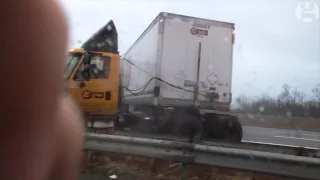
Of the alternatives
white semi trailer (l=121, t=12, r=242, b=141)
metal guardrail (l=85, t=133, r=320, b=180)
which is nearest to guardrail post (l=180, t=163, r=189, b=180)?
metal guardrail (l=85, t=133, r=320, b=180)

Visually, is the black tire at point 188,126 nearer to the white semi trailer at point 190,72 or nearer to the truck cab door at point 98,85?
the white semi trailer at point 190,72

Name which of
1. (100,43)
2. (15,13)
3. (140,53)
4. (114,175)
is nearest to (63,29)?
(15,13)

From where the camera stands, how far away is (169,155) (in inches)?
245

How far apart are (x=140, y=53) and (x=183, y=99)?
111 inches

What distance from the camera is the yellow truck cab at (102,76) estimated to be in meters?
14.1

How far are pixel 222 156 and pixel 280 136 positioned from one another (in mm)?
11276

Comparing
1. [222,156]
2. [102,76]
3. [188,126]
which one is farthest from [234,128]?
[222,156]

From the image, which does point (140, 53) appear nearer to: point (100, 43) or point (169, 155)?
point (100, 43)

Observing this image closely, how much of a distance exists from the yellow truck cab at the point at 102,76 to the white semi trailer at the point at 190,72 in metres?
0.72

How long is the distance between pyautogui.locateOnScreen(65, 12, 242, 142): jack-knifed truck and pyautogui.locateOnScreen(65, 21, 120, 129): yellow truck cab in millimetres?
31

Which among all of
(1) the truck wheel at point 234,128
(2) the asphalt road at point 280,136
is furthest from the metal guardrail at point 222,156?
(1) the truck wheel at point 234,128

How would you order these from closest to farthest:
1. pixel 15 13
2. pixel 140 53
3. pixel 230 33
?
pixel 15 13 < pixel 230 33 < pixel 140 53

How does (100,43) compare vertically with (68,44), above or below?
above

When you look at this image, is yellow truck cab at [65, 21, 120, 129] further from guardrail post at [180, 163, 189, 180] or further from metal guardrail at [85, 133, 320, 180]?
guardrail post at [180, 163, 189, 180]
